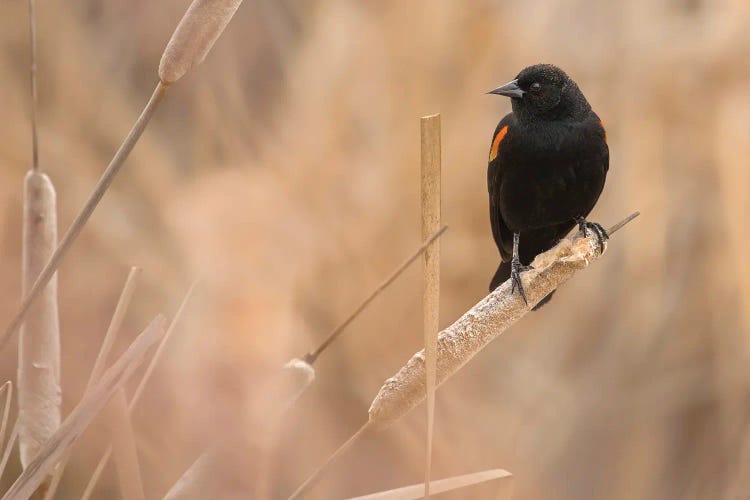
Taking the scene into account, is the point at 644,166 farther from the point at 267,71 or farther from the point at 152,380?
the point at 152,380

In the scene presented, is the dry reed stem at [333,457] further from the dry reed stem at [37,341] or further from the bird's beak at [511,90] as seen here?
the bird's beak at [511,90]

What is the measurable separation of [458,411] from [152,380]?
665 millimetres

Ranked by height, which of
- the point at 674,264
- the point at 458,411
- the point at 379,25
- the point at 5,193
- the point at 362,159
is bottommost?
the point at 458,411

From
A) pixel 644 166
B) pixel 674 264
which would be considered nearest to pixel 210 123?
pixel 644 166

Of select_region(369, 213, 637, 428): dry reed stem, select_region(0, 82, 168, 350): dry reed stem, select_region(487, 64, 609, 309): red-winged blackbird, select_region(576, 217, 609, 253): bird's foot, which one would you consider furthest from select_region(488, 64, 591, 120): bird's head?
select_region(0, 82, 168, 350): dry reed stem

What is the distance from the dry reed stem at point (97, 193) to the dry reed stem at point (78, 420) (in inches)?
3.6

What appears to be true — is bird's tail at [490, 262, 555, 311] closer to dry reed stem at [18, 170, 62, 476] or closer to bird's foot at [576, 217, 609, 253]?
bird's foot at [576, 217, 609, 253]

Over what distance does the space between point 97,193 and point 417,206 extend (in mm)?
1025

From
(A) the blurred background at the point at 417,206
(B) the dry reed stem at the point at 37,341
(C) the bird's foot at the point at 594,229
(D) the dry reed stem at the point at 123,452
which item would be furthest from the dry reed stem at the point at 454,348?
(A) the blurred background at the point at 417,206

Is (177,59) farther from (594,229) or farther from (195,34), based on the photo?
(594,229)

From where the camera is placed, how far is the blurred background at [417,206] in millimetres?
1625

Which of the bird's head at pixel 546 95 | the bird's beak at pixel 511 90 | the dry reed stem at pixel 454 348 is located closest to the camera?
the dry reed stem at pixel 454 348

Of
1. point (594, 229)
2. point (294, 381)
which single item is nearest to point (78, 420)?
point (294, 381)

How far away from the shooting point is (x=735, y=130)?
1.73 m
